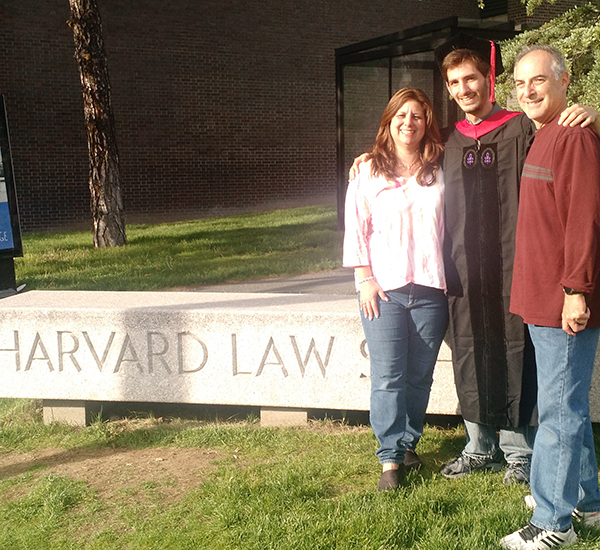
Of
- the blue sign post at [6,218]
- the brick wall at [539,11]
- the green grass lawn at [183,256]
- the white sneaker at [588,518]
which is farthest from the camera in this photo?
the brick wall at [539,11]

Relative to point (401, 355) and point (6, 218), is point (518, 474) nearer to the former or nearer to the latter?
point (401, 355)

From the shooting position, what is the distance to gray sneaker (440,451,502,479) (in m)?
3.55

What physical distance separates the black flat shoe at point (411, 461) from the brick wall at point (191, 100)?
13.7 metres

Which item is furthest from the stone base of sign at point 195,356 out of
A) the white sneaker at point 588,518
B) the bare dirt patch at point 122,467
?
the white sneaker at point 588,518

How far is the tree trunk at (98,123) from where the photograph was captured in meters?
11.0

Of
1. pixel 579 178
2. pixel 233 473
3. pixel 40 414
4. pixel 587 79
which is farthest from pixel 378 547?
pixel 587 79

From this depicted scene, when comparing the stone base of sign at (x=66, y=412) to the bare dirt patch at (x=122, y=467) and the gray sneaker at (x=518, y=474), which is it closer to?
the bare dirt patch at (x=122, y=467)

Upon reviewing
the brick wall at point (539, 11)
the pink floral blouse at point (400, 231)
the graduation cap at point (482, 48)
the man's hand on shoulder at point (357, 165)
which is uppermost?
the brick wall at point (539, 11)

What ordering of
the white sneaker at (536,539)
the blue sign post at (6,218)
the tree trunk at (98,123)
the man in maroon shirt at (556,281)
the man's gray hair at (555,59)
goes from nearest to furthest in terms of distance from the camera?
1. the man in maroon shirt at (556,281)
2. the man's gray hair at (555,59)
3. the white sneaker at (536,539)
4. the blue sign post at (6,218)
5. the tree trunk at (98,123)

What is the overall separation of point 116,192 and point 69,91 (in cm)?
568

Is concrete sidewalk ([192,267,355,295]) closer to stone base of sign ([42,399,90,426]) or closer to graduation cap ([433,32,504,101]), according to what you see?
stone base of sign ([42,399,90,426])

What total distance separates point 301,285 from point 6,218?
3.55m

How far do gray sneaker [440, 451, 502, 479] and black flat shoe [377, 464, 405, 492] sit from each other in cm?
27

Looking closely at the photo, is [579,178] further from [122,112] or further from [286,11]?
[286,11]
